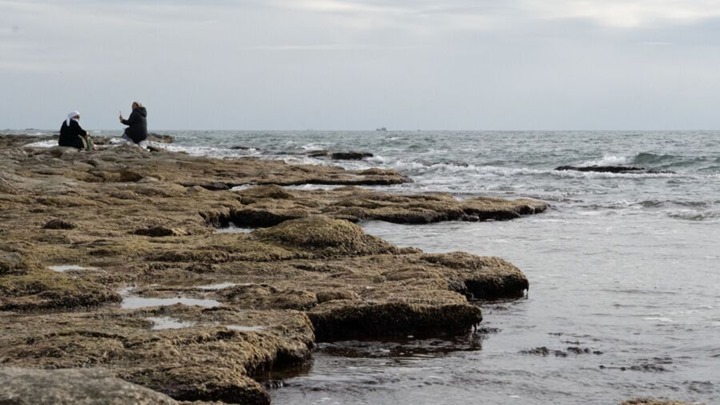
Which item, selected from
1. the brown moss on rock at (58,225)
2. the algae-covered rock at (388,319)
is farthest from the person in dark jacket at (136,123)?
the algae-covered rock at (388,319)

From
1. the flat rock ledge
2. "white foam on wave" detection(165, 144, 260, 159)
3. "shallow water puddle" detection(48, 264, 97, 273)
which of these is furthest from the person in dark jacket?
"shallow water puddle" detection(48, 264, 97, 273)

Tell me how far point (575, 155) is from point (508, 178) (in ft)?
71.1

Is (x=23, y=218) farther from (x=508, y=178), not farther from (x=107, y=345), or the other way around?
(x=508, y=178)

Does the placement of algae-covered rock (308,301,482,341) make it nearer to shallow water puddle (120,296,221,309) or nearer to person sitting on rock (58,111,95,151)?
shallow water puddle (120,296,221,309)

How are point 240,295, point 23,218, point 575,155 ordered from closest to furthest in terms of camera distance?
point 240,295
point 23,218
point 575,155

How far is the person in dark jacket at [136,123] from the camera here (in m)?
32.6

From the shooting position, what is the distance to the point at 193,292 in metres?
9.86

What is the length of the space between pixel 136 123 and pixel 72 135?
2186 millimetres

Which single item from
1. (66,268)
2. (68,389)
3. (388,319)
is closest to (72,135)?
(66,268)

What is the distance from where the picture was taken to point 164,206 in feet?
60.2

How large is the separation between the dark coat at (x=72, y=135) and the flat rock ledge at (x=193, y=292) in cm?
1424

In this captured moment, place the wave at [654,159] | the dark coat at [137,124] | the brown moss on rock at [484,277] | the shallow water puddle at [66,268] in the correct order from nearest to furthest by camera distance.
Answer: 1. the shallow water puddle at [66,268]
2. the brown moss on rock at [484,277]
3. the dark coat at [137,124]
4. the wave at [654,159]

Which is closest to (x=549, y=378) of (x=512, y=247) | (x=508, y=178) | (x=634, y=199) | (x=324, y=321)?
(x=324, y=321)

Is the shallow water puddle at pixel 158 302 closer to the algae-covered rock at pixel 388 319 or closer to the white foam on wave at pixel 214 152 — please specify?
the algae-covered rock at pixel 388 319
